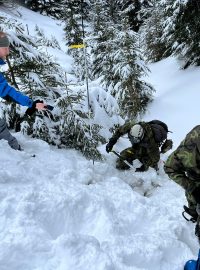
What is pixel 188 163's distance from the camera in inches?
151

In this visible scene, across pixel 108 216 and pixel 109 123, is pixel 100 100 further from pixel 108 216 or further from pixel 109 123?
pixel 108 216

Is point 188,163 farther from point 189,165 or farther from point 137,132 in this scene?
point 137,132

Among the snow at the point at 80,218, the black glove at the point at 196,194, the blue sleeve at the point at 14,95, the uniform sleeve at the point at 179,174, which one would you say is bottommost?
the snow at the point at 80,218

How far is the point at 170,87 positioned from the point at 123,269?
1737cm

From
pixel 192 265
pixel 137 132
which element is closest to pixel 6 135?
pixel 137 132

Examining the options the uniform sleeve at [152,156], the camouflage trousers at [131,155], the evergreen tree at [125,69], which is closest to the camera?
the uniform sleeve at [152,156]

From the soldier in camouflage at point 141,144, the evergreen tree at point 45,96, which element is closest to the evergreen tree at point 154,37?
the soldier in camouflage at point 141,144

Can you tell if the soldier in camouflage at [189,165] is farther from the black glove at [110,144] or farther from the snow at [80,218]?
the black glove at [110,144]

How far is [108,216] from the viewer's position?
4.34m

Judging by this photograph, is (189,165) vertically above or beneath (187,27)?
above

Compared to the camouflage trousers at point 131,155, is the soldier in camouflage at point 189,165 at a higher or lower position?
higher

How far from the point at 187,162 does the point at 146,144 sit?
3.71 meters

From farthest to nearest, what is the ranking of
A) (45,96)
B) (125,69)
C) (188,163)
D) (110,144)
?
(125,69) → (110,144) → (45,96) → (188,163)

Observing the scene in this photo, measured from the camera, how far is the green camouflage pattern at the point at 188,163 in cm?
374
